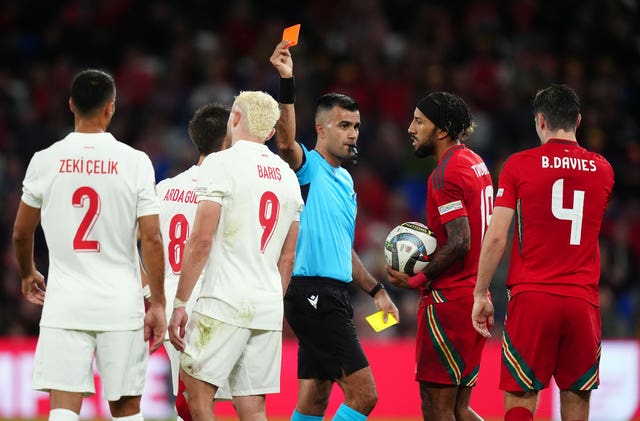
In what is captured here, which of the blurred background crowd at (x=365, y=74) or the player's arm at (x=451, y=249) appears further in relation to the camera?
the blurred background crowd at (x=365, y=74)

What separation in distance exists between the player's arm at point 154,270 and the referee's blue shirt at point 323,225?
68.3 inches

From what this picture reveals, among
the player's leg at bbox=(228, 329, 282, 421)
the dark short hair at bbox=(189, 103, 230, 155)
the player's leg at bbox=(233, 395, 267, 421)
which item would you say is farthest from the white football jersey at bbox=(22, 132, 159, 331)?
the dark short hair at bbox=(189, 103, 230, 155)

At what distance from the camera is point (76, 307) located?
6.05 meters

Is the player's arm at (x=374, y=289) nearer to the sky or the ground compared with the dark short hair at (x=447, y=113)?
nearer to the ground

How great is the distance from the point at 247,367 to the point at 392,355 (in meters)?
5.84

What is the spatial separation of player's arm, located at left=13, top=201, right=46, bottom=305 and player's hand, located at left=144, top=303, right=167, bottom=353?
28.5 inches

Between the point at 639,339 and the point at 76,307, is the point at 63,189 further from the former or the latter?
the point at 639,339

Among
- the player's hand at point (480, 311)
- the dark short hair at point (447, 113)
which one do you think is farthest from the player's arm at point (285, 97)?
the player's hand at point (480, 311)

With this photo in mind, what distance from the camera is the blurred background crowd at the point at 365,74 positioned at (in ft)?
48.7

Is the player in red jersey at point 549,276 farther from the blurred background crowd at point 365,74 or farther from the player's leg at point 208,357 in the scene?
the blurred background crowd at point 365,74

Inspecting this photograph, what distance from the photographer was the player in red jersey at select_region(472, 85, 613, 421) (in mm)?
6566

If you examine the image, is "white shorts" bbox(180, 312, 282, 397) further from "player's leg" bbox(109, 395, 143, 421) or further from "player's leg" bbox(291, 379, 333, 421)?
"player's leg" bbox(291, 379, 333, 421)

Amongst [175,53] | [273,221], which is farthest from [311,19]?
[273,221]

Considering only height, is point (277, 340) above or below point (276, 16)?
below
